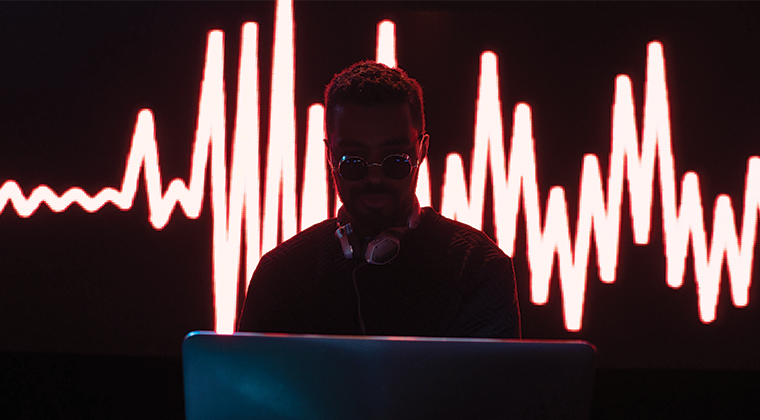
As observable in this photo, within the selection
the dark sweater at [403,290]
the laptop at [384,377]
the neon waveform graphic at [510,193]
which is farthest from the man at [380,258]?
the neon waveform graphic at [510,193]

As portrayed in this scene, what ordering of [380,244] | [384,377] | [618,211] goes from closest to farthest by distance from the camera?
[384,377] → [380,244] → [618,211]

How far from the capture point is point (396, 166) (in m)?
1.07

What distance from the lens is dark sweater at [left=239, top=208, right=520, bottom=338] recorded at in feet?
3.29

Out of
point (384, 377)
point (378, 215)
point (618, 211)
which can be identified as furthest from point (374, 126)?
point (618, 211)

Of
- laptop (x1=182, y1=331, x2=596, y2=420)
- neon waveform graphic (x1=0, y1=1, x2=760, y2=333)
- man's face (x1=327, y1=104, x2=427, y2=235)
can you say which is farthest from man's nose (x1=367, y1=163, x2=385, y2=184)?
neon waveform graphic (x1=0, y1=1, x2=760, y2=333)

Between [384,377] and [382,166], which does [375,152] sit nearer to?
[382,166]

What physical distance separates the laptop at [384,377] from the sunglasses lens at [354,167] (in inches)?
23.5

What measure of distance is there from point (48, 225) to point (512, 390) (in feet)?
7.67

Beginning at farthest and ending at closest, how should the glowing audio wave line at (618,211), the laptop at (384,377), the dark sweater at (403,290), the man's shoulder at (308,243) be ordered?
the glowing audio wave line at (618,211)
the man's shoulder at (308,243)
the dark sweater at (403,290)
the laptop at (384,377)

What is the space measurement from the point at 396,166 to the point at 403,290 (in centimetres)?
28

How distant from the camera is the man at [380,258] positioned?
3.34 feet

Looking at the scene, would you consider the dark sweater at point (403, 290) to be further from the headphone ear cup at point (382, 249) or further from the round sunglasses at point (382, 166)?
the round sunglasses at point (382, 166)

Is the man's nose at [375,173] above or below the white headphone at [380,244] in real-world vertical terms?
above

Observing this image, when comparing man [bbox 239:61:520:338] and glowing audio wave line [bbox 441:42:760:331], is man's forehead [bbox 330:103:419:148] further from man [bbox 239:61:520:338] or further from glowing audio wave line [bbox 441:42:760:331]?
glowing audio wave line [bbox 441:42:760:331]
